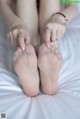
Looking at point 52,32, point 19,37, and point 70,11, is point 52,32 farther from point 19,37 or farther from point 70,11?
point 70,11

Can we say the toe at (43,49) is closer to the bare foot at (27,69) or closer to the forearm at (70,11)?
the bare foot at (27,69)

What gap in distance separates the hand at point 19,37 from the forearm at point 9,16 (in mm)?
54

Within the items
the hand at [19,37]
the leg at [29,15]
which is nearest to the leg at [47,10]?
the leg at [29,15]

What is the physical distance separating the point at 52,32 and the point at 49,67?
120 mm

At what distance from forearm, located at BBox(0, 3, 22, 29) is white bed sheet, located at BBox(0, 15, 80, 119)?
0.13m

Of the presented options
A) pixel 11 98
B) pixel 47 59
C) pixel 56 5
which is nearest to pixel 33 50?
pixel 47 59

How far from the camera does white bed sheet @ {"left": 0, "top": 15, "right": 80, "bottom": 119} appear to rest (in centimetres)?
73

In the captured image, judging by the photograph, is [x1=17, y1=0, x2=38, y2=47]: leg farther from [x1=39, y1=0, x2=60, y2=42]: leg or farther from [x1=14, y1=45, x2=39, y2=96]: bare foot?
[x1=14, y1=45, x2=39, y2=96]: bare foot

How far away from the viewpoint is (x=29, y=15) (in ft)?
3.24

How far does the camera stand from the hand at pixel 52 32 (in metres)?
0.82

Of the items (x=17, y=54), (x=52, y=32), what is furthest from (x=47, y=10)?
(x=17, y=54)

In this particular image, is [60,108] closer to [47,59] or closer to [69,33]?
[47,59]

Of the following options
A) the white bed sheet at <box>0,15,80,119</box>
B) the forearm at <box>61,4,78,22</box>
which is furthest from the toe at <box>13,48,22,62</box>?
the forearm at <box>61,4,78,22</box>

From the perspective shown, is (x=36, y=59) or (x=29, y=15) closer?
(x=36, y=59)
